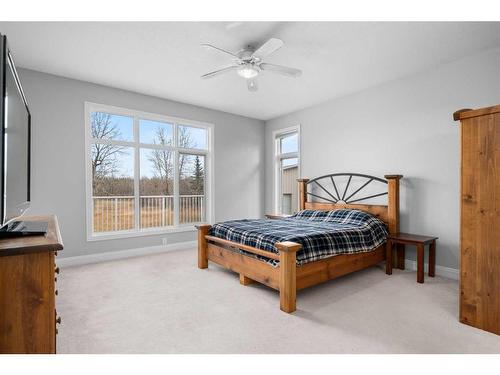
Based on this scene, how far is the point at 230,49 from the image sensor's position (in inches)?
114

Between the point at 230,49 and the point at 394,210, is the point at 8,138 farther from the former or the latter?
the point at 394,210

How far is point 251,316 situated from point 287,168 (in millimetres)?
3806

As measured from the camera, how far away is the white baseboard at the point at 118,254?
12.2 feet

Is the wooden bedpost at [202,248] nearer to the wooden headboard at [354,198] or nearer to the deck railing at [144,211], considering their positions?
the deck railing at [144,211]

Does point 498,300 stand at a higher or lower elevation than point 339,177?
lower

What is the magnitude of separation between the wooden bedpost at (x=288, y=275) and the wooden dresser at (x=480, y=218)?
1.30 m

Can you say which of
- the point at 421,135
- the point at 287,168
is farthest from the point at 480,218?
the point at 287,168

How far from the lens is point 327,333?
2.00 metres

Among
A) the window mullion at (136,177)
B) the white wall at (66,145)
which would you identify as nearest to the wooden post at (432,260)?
the white wall at (66,145)

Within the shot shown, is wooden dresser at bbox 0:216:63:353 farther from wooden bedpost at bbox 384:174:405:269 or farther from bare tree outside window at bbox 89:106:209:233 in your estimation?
wooden bedpost at bbox 384:174:405:269
